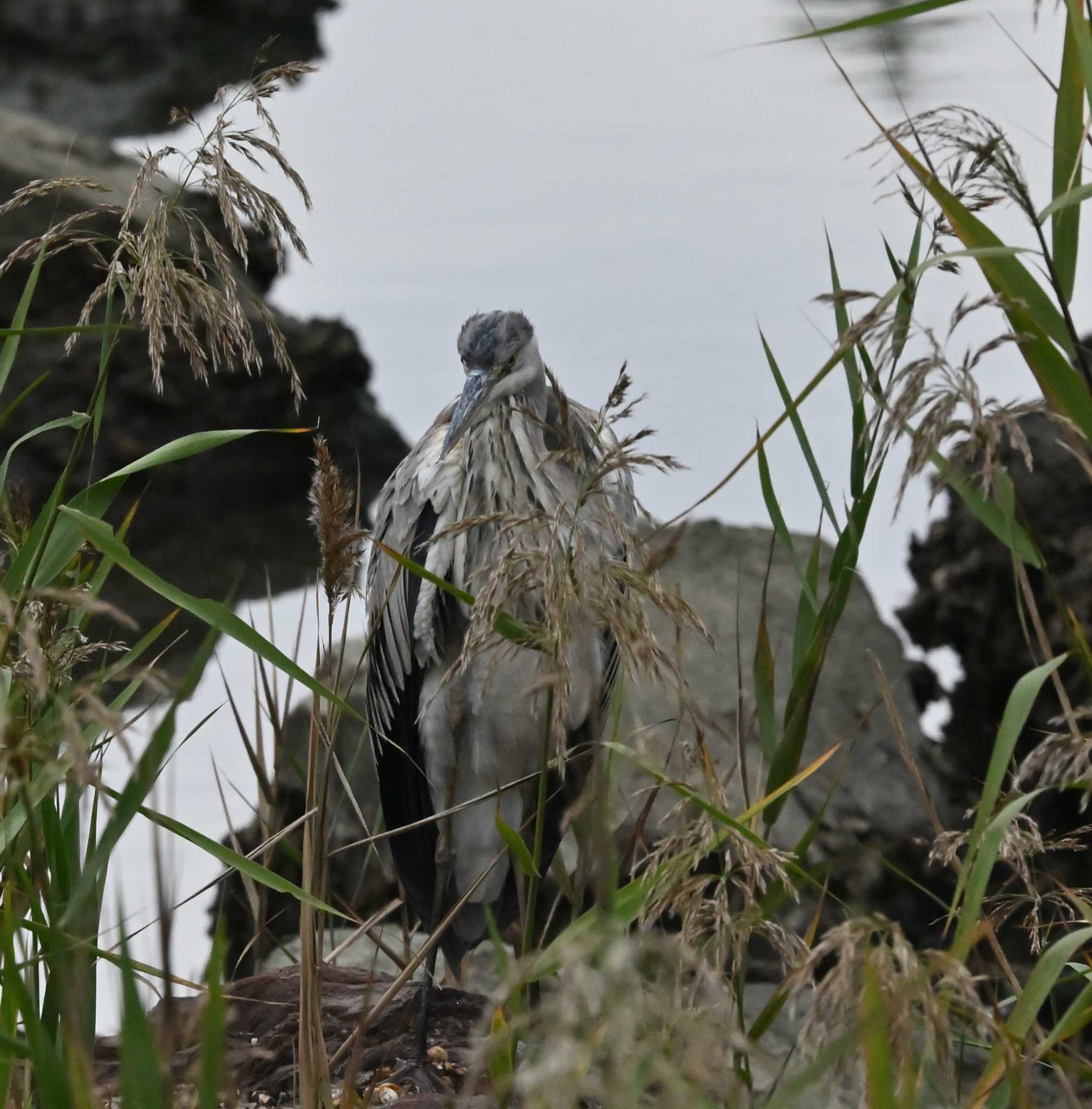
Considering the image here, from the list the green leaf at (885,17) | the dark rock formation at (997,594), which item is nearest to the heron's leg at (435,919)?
the green leaf at (885,17)

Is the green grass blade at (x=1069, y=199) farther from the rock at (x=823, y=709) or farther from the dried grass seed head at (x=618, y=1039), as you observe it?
the rock at (x=823, y=709)

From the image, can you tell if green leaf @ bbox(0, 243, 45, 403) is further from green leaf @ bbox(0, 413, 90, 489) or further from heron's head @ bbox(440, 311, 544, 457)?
heron's head @ bbox(440, 311, 544, 457)

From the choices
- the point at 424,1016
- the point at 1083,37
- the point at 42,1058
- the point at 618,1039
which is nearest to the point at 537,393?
the point at 424,1016

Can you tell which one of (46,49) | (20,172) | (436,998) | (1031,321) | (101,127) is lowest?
(436,998)

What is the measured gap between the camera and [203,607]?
1.43m

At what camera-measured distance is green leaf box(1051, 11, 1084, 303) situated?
1512 mm

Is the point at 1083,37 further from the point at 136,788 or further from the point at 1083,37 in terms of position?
the point at 136,788

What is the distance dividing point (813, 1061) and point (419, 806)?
6.08ft

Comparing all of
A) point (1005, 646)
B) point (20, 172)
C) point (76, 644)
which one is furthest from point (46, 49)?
point (76, 644)

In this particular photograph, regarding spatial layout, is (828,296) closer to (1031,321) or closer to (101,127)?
(1031,321)

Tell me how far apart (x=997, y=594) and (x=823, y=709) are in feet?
2.05

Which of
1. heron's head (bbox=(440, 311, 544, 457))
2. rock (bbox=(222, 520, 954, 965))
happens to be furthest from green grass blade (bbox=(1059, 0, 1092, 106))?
rock (bbox=(222, 520, 954, 965))

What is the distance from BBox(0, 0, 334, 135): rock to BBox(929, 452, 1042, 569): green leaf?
37.6 ft

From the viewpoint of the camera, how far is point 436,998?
2736mm
